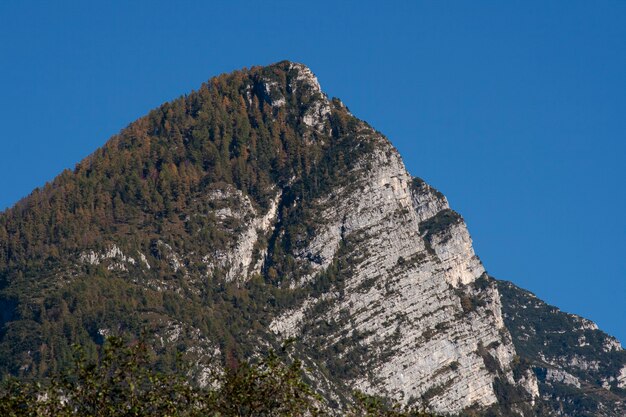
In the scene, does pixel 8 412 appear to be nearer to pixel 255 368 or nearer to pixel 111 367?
pixel 111 367

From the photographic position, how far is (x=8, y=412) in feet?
314

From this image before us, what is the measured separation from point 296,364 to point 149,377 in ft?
28.0

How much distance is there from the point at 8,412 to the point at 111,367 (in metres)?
6.97

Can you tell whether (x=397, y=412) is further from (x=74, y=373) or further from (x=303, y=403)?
(x=74, y=373)

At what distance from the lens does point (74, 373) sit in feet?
329

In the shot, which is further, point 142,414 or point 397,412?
point 397,412

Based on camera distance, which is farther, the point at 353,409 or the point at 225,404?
the point at 353,409

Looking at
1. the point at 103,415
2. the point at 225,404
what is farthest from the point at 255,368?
the point at 103,415

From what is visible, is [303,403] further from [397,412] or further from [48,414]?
[48,414]

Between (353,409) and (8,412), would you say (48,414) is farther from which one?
(353,409)

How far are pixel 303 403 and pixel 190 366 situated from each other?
317 inches

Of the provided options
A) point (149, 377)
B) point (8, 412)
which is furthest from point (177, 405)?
point (8, 412)

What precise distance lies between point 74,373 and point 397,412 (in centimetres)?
1834

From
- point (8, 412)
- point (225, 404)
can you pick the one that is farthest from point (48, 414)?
point (225, 404)
